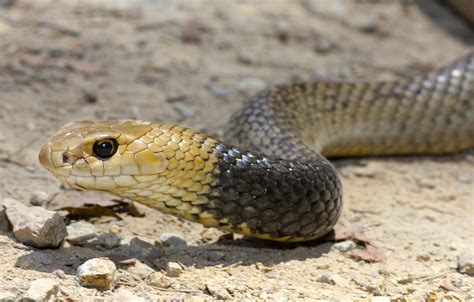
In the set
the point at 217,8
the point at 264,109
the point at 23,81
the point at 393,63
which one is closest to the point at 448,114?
the point at 393,63

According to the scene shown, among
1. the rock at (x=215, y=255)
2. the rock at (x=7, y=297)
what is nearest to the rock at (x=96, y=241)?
the rock at (x=215, y=255)

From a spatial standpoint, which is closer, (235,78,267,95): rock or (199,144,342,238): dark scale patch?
(199,144,342,238): dark scale patch

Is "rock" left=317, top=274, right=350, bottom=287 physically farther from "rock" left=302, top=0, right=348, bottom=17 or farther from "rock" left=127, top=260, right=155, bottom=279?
"rock" left=302, top=0, right=348, bottom=17

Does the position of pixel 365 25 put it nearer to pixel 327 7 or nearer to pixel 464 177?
pixel 327 7

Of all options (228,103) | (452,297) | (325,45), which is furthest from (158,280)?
(325,45)

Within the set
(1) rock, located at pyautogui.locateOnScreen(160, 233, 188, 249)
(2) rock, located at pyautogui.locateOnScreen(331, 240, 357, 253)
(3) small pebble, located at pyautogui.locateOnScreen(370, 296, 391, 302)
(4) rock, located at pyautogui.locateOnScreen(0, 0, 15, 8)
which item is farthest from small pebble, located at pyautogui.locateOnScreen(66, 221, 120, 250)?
(4) rock, located at pyautogui.locateOnScreen(0, 0, 15, 8)

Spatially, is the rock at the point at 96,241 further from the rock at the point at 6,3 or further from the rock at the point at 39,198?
the rock at the point at 6,3

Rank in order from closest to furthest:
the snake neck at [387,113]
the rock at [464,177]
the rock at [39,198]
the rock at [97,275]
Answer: the rock at [97,275]
the rock at [39,198]
the rock at [464,177]
the snake neck at [387,113]
